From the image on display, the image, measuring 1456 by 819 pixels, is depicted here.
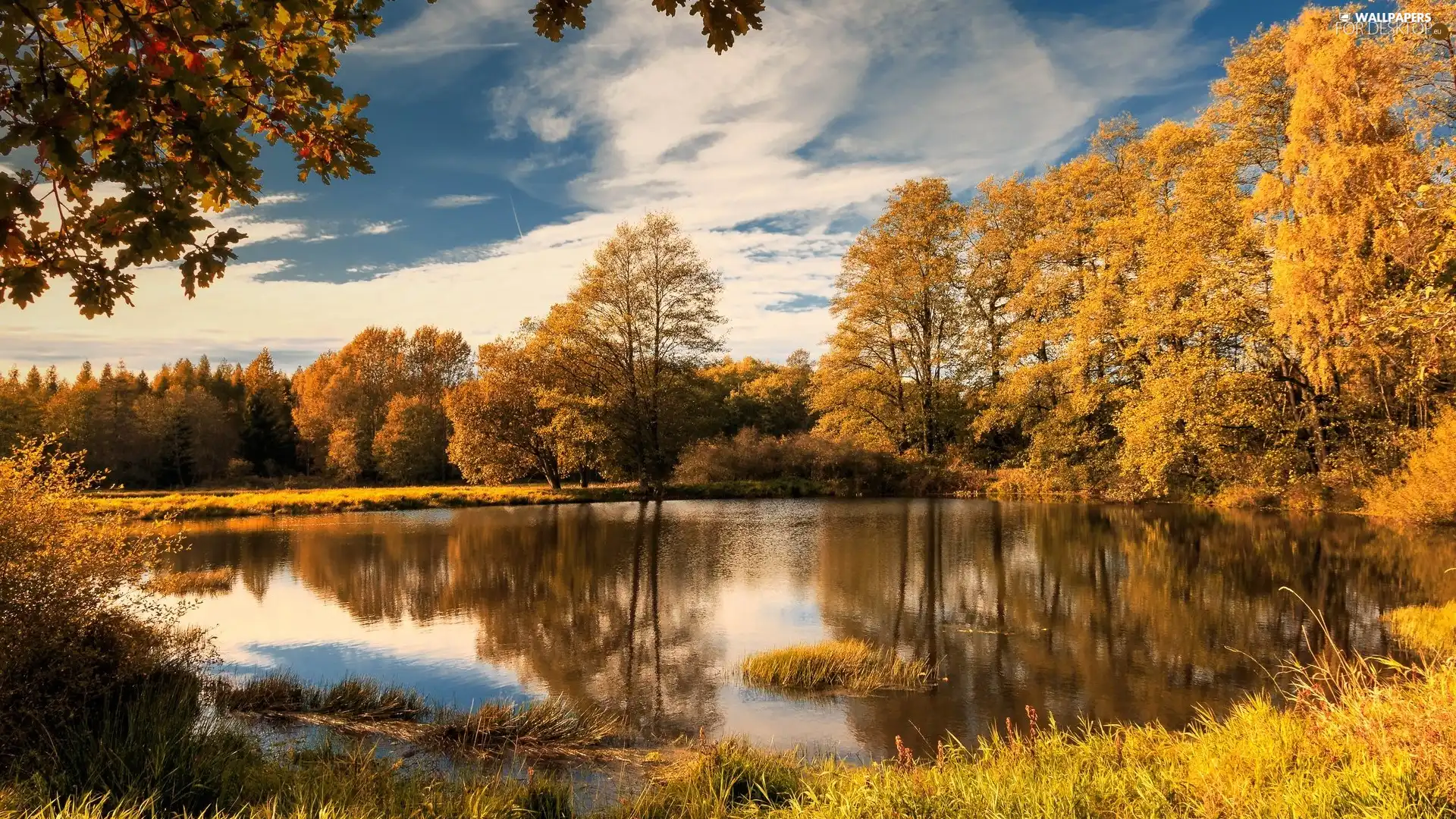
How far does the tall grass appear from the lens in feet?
22.3

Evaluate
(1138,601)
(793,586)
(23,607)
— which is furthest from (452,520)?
(1138,601)

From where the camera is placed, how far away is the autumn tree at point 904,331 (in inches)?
1387

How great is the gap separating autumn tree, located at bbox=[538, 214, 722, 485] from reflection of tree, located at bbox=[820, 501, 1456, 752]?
54.5 feet

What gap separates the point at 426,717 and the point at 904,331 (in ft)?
106

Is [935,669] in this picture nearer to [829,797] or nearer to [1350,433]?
[829,797]

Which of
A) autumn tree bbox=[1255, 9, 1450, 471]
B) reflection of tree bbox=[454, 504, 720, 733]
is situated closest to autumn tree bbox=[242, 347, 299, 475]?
reflection of tree bbox=[454, 504, 720, 733]

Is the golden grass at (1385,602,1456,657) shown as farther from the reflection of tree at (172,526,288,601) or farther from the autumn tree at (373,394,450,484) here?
the autumn tree at (373,394,450,484)

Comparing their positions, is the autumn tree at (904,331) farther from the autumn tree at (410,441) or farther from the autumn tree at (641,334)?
the autumn tree at (410,441)

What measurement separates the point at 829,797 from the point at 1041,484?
96.2ft

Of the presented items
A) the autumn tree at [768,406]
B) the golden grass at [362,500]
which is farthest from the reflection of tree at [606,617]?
the autumn tree at [768,406]

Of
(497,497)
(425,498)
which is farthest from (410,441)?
(497,497)

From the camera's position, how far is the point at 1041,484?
101 ft

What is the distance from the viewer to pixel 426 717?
768cm

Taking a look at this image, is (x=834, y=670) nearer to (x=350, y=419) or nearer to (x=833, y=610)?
(x=833, y=610)
